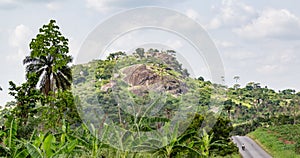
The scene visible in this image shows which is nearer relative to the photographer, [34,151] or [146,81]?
[34,151]

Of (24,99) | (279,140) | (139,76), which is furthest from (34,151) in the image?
(279,140)

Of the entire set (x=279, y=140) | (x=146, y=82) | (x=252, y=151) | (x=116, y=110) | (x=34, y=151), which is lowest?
(x=34, y=151)

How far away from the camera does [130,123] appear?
50.3 feet

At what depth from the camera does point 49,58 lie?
99.5 feet

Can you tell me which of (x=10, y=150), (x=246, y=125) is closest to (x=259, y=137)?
(x=246, y=125)

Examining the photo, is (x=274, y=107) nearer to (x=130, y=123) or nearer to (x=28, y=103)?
(x=28, y=103)

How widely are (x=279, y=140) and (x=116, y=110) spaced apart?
2021cm

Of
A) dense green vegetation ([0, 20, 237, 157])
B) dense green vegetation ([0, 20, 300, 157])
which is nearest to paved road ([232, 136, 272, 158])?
dense green vegetation ([0, 20, 300, 157])

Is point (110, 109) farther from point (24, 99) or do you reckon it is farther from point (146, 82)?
point (24, 99)

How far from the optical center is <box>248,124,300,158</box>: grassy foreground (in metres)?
31.8

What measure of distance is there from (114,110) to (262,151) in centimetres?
1826

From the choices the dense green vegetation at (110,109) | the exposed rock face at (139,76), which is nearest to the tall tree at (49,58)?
the dense green vegetation at (110,109)

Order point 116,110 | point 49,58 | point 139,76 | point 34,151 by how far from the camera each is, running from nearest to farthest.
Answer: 1. point 34,151
2. point 116,110
3. point 139,76
4. point 49,58

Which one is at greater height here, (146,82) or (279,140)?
(146,82)
